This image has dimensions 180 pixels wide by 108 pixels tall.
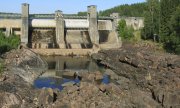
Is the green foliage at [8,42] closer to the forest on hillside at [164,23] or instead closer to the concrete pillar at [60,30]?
the concrete pillar at [60,30]

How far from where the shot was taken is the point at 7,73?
47.5m

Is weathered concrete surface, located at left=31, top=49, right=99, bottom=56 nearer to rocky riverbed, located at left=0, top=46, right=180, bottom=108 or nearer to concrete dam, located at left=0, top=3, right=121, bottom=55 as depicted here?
concrete dam, located at left=0, top=3, right=121, bottom=55

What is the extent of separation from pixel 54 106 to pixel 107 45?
150ft

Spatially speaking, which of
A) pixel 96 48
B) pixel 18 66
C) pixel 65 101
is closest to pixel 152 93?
pixel 65 101

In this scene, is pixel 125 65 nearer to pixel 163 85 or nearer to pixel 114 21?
pixel 163 85

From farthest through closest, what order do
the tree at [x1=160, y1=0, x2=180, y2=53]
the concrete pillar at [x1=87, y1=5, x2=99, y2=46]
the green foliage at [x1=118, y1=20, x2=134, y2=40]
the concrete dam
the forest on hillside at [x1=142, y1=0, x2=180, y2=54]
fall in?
1. the green foliage at [x1=118, y1=20, x2=134, y2=40]
2. the concrete pillar at [x1=87, y1=5, x2=99, y2=46]
3. the concrete dam
4. the forest on hillside at [x1=142, y1=0, x2=180, y2=54]
5. the tree at [x1=160, y1=0, x2=180, y2=53]

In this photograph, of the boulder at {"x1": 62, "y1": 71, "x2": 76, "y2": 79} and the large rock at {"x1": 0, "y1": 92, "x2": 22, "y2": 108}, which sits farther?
the boulder at {"x1": 62, "y1": 71, "x2": 76, "y2": 79}

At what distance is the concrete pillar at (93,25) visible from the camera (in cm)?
7981

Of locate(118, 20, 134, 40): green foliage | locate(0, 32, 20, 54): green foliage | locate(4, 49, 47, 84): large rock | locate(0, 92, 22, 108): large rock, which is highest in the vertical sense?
locate(118, 20, 134, 40): green foliage

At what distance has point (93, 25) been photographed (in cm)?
8075

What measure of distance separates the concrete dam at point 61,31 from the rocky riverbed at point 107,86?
13.2 metres

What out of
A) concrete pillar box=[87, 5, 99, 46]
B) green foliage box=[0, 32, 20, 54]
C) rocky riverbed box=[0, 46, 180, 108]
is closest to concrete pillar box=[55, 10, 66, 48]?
concrete pillar box=[87, 5, 99, 46]

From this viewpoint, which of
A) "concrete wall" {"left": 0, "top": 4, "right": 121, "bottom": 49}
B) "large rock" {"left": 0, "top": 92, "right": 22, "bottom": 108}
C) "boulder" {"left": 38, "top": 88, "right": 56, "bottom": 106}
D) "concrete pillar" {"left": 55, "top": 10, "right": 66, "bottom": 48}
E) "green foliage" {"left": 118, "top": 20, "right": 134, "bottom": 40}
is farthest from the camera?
"green foliage" {"left": 118, "top": 20, "right": 134, "bottom": 40}

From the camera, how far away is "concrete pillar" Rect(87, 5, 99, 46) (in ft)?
262
